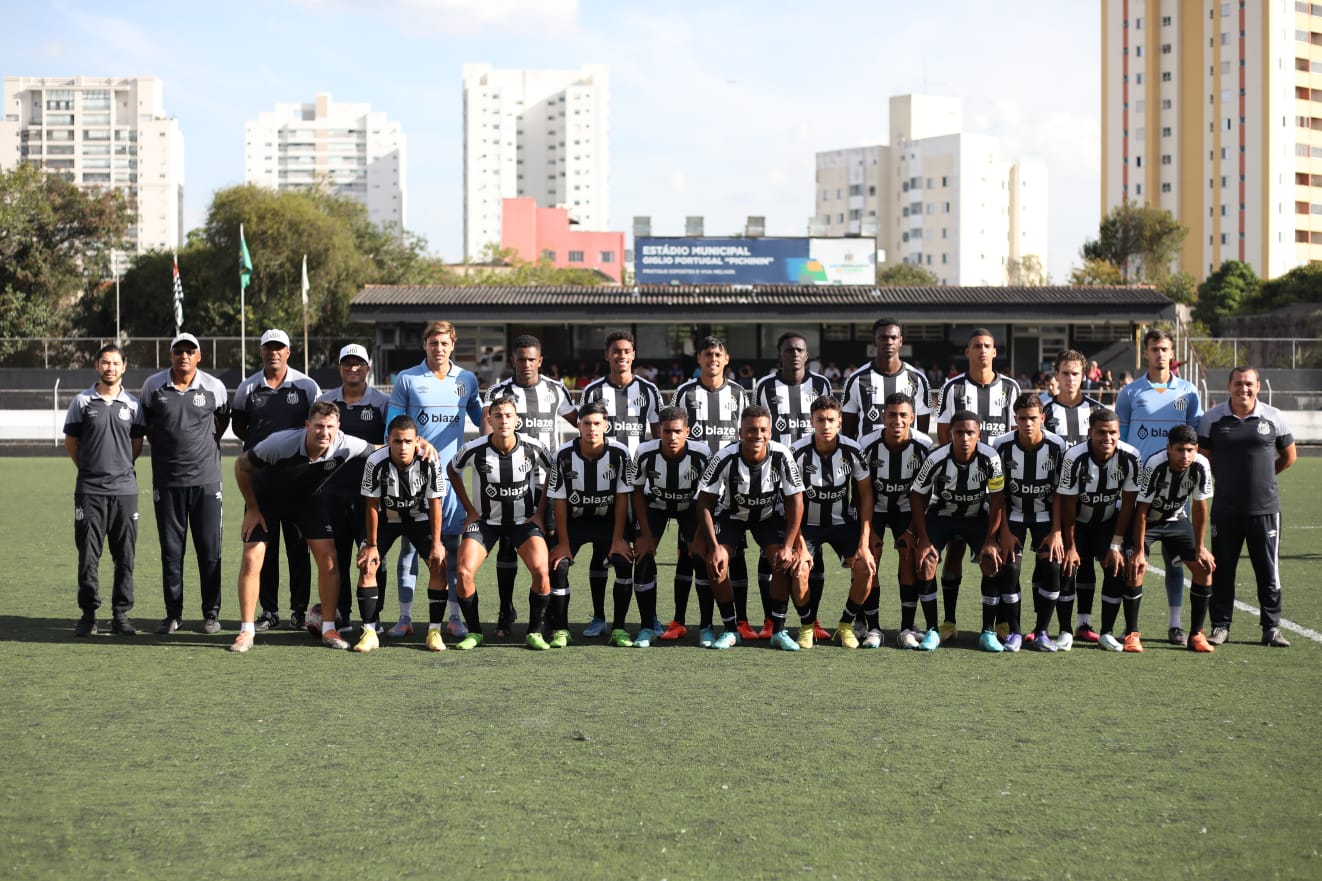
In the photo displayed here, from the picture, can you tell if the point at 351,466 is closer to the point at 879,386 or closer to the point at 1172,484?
the point at 879,386

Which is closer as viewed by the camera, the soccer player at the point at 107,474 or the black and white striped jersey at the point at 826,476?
the black and white striped jersey at the point at 826,476

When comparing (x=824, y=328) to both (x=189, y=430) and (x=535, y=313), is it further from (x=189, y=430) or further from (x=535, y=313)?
(x=189, y=430)

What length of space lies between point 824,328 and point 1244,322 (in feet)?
86.3

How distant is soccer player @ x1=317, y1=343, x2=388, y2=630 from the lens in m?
7.61

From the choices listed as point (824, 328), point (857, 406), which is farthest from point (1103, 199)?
point (857, 406)

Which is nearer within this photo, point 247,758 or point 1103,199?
point 247,758

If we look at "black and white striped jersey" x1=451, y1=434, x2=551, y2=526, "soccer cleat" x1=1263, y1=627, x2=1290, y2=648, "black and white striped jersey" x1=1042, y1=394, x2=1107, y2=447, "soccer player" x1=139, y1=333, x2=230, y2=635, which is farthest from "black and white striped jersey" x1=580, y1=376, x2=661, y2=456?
"soccer cleat" x1=1263, y1=627, x2=1290, y2=648

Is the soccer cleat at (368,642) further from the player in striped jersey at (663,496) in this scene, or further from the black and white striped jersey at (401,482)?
the player in striped jersey at (663,496)

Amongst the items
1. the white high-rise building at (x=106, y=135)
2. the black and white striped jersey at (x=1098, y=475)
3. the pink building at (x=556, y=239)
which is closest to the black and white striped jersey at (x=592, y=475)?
the black and white striped jersey at (x=1098, y=475)

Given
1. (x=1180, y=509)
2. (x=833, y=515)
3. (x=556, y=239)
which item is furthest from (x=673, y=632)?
(x=556, y=239)

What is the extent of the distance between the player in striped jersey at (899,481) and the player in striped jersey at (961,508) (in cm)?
7

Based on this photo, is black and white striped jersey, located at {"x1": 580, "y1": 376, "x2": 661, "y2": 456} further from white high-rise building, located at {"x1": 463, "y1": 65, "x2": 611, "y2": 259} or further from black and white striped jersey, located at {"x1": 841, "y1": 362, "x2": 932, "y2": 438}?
white high-rise building, located at {"x1": 463, "y1": 65, "x2": 611, "y2": 259}

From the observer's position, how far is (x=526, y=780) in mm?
4836

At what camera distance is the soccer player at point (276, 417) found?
779 cm
